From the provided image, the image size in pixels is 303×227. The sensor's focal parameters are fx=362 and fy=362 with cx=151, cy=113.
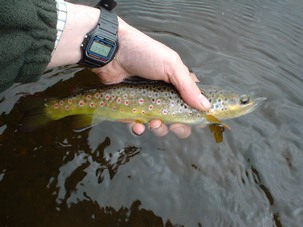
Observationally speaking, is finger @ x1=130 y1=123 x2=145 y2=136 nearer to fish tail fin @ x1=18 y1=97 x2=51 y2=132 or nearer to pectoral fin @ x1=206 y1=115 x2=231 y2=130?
pectoral fin @ x1=206 y1=115 x2=231 y2=130

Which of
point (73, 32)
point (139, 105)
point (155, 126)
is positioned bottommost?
point (155, 126)

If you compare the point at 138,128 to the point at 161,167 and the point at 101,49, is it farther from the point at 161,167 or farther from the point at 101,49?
the point at 101,49

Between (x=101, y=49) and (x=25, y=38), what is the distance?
2.68 feet

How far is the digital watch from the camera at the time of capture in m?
2.80

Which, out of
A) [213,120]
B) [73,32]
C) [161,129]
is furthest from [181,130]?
[73,32]

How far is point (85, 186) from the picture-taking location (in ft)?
8.99

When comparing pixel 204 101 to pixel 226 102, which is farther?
pixel 226 102

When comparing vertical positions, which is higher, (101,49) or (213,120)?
(101,49)

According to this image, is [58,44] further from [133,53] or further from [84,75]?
[84,75]

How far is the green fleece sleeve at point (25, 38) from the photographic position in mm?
1987

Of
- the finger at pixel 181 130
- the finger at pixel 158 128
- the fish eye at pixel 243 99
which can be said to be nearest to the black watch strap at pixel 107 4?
the finger at pixel 158 128

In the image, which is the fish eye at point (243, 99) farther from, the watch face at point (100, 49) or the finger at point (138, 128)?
the watch face at point (100, 49)

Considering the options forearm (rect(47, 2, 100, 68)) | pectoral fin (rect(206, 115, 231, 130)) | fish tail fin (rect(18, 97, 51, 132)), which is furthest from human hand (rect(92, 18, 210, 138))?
fish tail fin (rect(18, 97, 51, 132))

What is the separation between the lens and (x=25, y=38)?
212 cm
